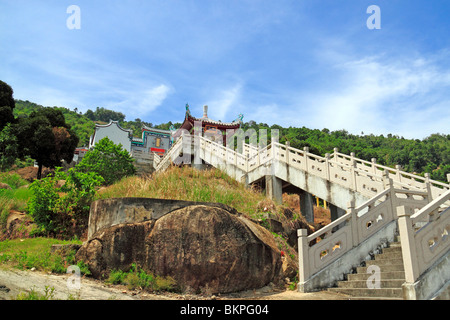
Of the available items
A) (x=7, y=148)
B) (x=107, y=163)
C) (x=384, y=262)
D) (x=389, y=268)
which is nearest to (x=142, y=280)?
(x=389, y=268)

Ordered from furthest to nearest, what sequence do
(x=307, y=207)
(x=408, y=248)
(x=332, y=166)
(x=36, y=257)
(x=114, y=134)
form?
(x=114, y=134)
(x=307, y=207)
(x=332, y=166)
(x=36, y=257)
(x=408, y=248)

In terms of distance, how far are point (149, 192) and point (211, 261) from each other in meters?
3.80

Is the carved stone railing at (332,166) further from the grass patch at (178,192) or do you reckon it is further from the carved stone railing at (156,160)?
the carved stone railing at (156,160)

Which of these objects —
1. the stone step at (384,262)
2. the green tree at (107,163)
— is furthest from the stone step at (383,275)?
the green tree at (107,163)

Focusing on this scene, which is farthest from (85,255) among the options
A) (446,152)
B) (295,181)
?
(446,152)

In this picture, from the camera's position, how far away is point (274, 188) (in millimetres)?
14656

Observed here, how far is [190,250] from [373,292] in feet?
13.3

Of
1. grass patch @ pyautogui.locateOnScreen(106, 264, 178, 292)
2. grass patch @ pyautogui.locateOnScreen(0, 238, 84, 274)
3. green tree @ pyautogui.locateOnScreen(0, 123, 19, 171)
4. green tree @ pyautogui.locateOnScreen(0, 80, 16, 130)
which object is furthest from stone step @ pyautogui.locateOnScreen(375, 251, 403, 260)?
green tree @ pyautogui.locateOnScreen(0, 80, 16, 130)

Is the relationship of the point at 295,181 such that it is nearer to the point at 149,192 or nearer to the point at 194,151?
the point at 149,192

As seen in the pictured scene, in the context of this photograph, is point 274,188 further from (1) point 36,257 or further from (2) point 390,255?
(1) point 36,257

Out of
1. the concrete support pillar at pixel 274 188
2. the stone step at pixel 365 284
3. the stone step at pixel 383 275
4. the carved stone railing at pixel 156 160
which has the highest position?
the carved stone railing at pixel 156 160

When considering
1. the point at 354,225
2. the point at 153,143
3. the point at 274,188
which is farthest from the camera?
the point at 153,143

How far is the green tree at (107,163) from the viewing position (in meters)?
18.8

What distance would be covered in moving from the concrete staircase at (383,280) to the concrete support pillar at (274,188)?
246 inches
